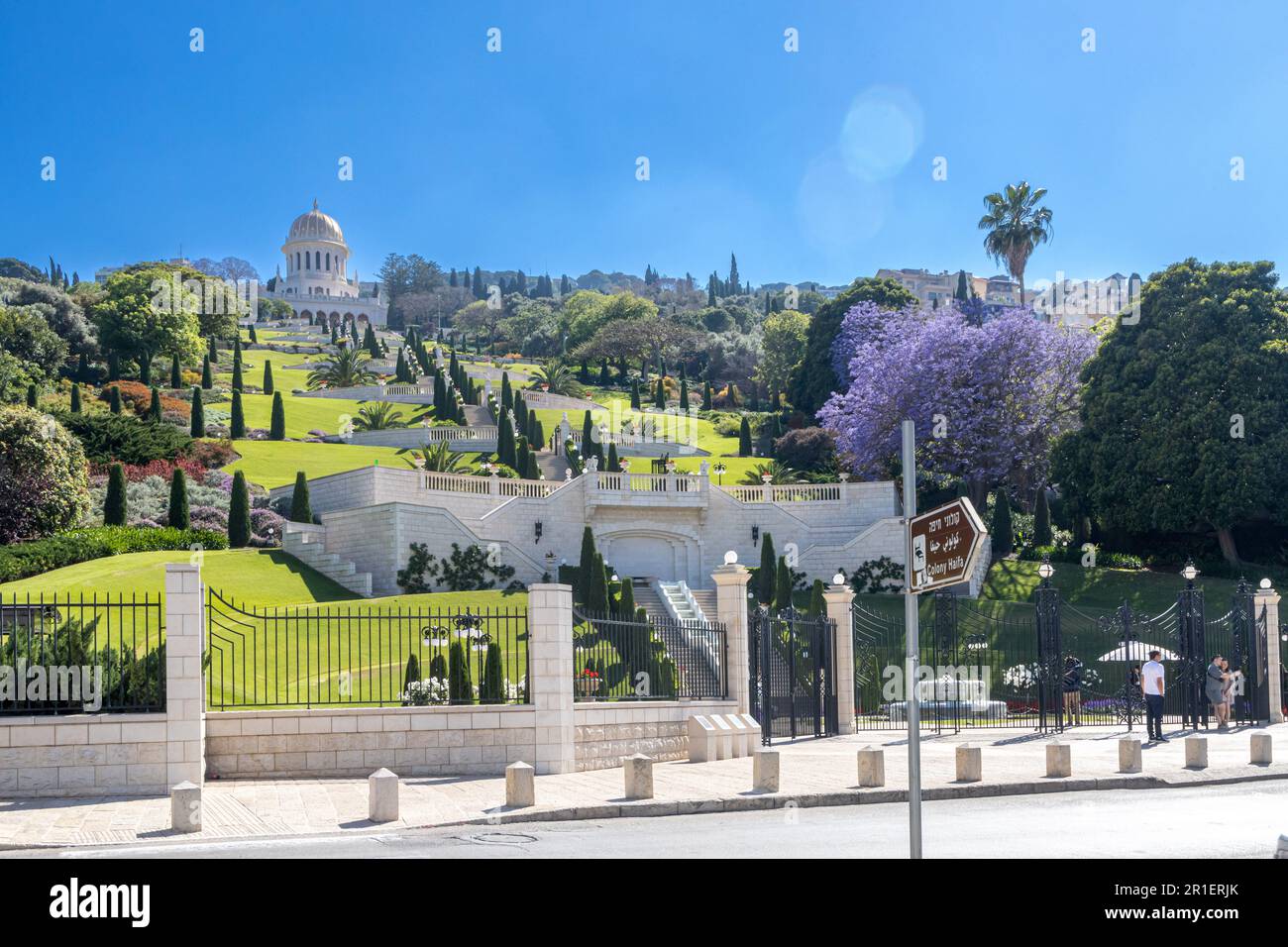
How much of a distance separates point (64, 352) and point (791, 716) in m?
69.4

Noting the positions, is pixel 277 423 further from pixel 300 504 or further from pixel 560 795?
pixel 560 795

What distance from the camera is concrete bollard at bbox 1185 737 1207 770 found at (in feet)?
63.3

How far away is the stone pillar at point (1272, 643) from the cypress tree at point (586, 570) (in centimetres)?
1843

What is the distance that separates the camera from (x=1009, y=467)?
57625 millimetres

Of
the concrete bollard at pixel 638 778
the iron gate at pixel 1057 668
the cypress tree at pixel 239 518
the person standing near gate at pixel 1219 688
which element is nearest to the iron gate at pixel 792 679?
the iron gate at pixel 1057 668

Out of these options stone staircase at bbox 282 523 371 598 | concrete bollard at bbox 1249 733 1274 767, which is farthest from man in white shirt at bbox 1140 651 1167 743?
stone staircase at bbox 282 523 371 598

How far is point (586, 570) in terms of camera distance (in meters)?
44.1

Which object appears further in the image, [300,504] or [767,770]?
[300,504]

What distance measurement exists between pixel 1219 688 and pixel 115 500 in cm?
3515

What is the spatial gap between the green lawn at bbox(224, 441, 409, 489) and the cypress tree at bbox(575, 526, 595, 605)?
1535cm

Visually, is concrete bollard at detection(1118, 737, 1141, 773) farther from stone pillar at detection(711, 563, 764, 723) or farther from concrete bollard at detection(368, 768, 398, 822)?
concrete bollard at detection(368, 768, 398, 822)

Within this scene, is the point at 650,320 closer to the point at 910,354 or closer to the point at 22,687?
the point at 910,354

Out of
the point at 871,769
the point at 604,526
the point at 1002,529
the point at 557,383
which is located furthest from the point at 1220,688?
the point at 557,383
